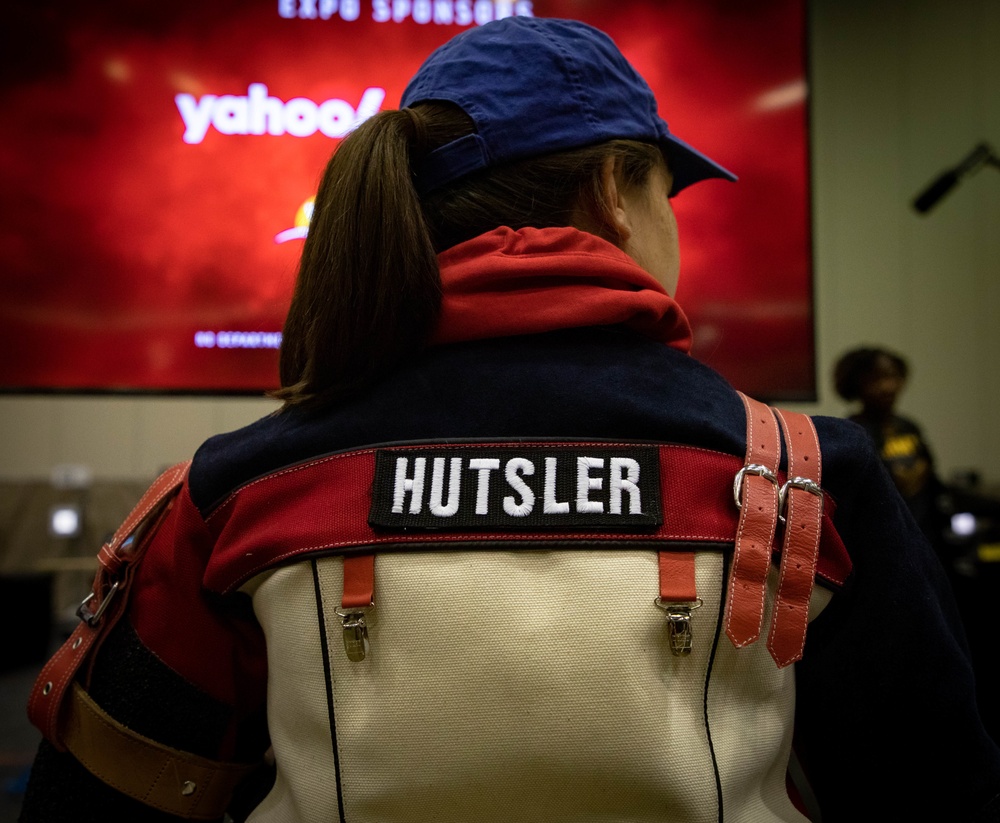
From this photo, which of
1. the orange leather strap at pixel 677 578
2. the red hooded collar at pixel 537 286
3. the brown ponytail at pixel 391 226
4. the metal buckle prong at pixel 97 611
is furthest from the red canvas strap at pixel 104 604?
the orange leather strap at pixel 677 578

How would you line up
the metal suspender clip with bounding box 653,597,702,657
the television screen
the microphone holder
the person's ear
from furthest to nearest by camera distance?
the microphone holder < the television screen < the person's ear < the metal suspender clip with bounding box 653,597,702,657

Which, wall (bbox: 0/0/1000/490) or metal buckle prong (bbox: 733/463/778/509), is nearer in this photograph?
metal buckle prong (bbox: 733/463/778/509)

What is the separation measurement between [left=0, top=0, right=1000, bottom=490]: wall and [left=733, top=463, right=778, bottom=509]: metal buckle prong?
11.6ft

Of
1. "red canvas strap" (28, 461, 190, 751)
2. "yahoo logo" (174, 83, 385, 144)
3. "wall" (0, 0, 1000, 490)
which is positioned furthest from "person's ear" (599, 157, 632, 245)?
"wall" (0, 0, 1000, 490)

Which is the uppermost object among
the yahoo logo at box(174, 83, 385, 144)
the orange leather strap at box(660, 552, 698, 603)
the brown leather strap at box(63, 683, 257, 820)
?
the yahoo logo at box(174, 83, 385, 144)

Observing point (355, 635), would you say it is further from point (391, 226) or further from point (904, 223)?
point (904, 223)

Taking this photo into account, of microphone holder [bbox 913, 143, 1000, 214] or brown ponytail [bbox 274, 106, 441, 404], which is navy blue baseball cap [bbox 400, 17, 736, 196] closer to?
brown ponytail [bbox 274, 106, 441, 404]

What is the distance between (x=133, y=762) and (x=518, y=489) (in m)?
0.43

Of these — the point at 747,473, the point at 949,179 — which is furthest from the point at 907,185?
the point at 747,473

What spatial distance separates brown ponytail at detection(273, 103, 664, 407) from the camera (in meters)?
0.62

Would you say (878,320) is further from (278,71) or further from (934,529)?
(278,71)

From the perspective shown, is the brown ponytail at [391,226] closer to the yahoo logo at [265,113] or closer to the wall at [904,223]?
the yahoo logo at [265,113]

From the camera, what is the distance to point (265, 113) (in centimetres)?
316

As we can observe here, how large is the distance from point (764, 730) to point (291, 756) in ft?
1.22
